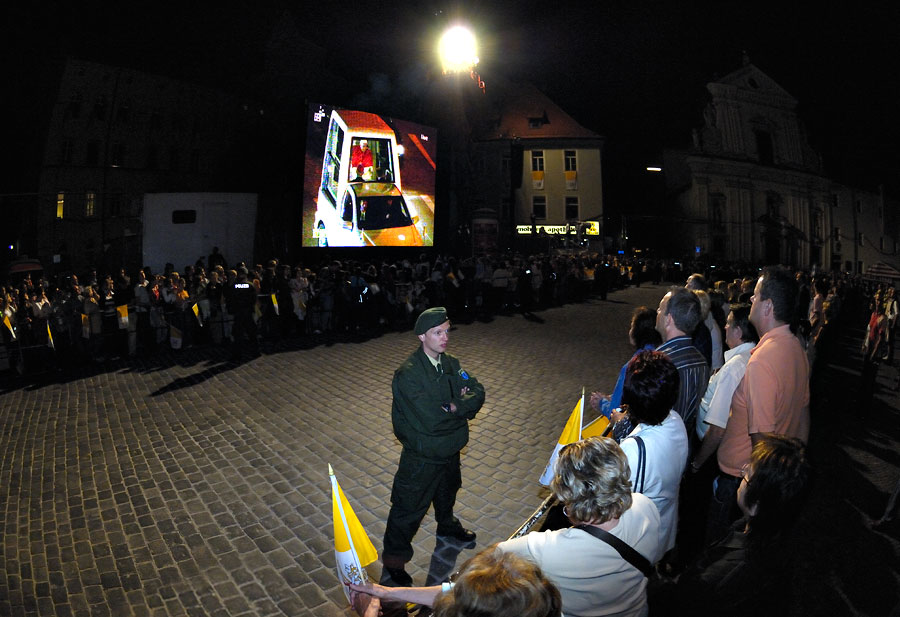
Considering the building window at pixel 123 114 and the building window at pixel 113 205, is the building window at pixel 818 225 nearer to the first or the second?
the building window at pixel 123 114

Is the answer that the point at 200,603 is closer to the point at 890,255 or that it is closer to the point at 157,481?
the point at 157,481

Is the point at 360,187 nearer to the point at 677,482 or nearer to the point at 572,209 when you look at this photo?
the point at 677,482

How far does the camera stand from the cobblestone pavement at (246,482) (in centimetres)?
372

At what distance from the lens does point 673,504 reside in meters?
2.72

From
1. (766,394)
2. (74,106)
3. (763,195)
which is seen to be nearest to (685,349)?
(766,394)

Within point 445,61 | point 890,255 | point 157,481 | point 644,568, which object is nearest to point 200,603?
point 157,481

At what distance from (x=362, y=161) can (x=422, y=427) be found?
2076cm

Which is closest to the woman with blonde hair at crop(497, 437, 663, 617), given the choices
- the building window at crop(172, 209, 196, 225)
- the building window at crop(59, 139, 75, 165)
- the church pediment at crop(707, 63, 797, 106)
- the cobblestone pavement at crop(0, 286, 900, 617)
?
the cobblestone pavement at crop(0, 286, 900, 617)

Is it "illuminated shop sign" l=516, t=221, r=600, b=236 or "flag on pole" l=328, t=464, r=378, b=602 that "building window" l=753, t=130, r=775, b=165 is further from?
"flag on pole" l=328, t=464, r=378, b=602

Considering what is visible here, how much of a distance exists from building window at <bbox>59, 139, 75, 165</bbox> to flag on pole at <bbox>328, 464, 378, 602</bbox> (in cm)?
3644

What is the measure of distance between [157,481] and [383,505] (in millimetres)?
2622

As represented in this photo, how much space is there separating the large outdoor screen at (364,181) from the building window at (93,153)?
59.4 feet

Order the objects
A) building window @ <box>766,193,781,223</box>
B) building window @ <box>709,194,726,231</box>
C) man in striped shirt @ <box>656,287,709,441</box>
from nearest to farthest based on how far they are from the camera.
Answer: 1. man in striped shirt @ <box>656,287,709,441</box>
2. building window @ <box>709,194,726,231</box>
3. building window @ <box>766,193,781,223</box>

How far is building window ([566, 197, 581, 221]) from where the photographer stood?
42781 millimetres
